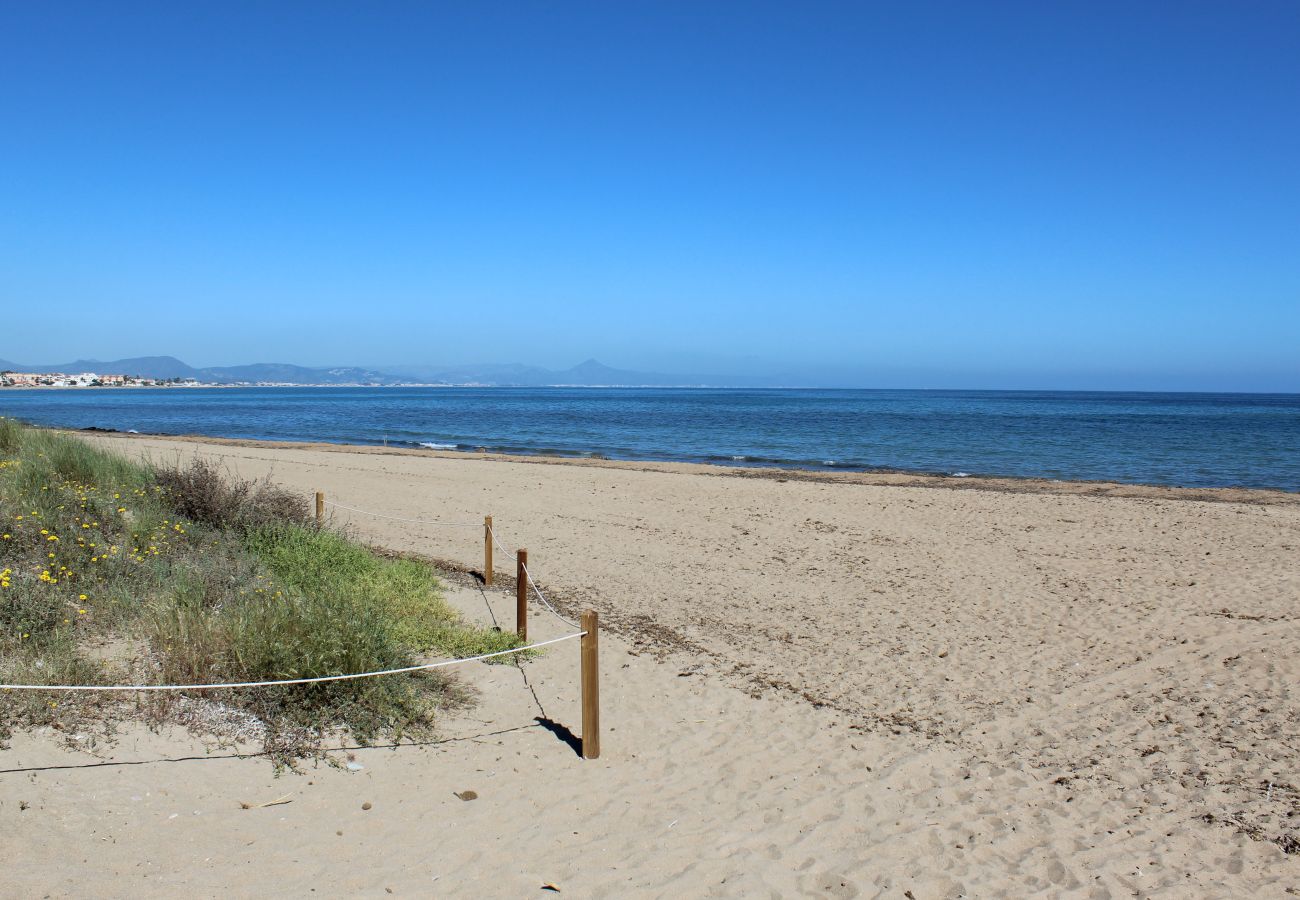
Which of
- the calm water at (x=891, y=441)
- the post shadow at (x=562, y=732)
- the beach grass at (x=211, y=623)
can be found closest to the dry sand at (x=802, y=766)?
the post shadow at (x=562, y=732)

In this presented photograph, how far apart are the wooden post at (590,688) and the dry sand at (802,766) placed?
0.44 feet

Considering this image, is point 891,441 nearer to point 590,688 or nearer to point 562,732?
point 562,732

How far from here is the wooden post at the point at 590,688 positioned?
18.1 ft

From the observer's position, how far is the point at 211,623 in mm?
5934

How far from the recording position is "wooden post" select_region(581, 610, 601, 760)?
5.51m

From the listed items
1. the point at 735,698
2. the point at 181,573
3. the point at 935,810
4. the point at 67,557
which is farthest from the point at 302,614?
the point at 935,810

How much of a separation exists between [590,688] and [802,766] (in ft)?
4.94

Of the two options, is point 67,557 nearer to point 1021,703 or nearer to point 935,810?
point 935,810

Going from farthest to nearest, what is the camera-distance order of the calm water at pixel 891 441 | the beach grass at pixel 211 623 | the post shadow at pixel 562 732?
the calm water at pixel 891 441 < the post shadow at pixel 562 732 < the beach grass at pixel 211 623

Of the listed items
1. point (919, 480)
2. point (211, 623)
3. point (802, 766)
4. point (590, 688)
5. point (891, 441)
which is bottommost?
point (802, 766)

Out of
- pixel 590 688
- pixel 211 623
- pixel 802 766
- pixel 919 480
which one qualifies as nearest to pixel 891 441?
pixel 919 480

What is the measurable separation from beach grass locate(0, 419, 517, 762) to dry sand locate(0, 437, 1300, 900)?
1.11 ft

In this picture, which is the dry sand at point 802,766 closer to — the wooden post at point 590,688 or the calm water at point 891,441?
the wooden post at point 590,688

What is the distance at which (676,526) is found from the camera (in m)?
14.6
